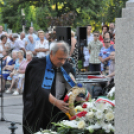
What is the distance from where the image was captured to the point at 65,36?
11609 millimetres

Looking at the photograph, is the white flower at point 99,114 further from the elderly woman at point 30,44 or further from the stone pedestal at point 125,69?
the elderly woman at point 30,44

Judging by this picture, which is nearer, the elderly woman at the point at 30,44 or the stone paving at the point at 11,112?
the stone paving at the point at 11,112

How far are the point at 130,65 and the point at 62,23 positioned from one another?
645 inches

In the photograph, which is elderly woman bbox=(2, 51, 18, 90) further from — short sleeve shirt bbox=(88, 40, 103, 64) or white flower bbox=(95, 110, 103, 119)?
white flower bbox=(95, 110, 103, 119)

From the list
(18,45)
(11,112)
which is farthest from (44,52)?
(11,112)

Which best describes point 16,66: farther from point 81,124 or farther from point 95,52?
point 81,124

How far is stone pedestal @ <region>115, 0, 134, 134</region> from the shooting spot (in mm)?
3219

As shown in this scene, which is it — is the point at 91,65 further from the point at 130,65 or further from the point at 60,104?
the point at 130,65

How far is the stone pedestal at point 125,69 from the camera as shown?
3219 millimetres

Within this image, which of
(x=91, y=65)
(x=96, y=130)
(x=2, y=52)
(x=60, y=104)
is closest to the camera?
(x=96, y=130)

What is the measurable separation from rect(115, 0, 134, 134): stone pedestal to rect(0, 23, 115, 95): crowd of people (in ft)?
25.1

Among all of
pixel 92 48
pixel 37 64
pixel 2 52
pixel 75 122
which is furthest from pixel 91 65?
pixel 75 122

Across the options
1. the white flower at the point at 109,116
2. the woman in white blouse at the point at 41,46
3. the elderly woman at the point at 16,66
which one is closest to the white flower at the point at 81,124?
the white flower at the point at 109,116

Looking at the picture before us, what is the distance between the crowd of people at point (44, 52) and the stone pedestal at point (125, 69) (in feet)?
25.1
